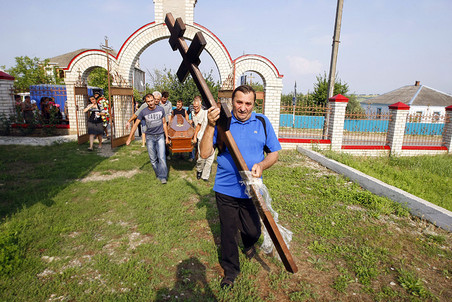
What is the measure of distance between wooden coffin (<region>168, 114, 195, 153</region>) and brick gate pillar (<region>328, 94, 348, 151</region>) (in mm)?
6334

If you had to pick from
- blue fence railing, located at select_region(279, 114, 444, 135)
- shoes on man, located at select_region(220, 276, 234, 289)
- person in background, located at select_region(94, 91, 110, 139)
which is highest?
person in background, located at select_region(94, 91, 110, 139)

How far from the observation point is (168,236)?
12.1ft

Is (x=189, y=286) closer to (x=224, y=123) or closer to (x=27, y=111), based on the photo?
(x=224, y=123)

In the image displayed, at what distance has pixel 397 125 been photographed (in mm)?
10844

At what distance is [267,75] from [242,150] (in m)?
8.82

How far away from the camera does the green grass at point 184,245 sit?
107 inches

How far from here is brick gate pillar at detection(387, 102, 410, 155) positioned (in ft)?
35.0

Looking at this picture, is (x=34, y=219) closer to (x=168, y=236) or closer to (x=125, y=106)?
(x=168, y=236)

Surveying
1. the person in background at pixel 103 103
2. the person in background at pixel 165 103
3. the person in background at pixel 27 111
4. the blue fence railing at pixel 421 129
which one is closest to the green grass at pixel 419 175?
the blue fence railing at pixel 421 129

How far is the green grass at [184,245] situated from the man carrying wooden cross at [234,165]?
0.41 m

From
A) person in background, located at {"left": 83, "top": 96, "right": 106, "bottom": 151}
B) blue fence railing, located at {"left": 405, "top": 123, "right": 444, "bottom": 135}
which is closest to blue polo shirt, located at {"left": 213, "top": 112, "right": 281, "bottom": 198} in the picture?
person in background, located at {"left": 83, "top": 96, "right": 106, "bottom": 151}

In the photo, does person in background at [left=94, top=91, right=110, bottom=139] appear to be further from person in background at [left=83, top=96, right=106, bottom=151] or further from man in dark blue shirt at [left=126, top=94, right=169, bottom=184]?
man in dark blue shirt at [left=126, top=94, right=169, bottom=184]

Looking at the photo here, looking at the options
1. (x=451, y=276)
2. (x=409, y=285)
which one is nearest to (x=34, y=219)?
(x=409, y=285)

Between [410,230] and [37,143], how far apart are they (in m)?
11.7
